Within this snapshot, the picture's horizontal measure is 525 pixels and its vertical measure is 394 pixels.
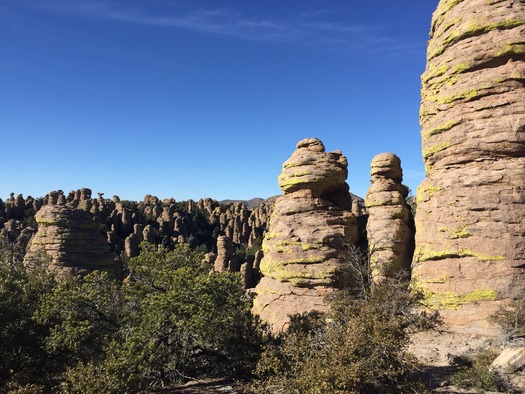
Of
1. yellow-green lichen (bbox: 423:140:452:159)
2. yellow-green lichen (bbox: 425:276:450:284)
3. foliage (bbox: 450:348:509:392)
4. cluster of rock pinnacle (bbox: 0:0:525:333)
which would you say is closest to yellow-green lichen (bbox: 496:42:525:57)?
cluster of rock pinnacle (bbox: 0:0:525:333)

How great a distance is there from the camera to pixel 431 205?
2050cm

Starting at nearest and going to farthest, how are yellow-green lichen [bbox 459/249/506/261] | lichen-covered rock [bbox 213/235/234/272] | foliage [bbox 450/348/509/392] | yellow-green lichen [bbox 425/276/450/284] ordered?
1. foliage [bbox 450/348/509/392]
2. yellow-green lichen [bbox 459/249/506/261]
3. yellow-green lichen [bbox 425/276/450/284]
4. lichen-covered rock [bbox 213/235/234/272]

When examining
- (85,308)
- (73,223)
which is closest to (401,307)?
(85,308)

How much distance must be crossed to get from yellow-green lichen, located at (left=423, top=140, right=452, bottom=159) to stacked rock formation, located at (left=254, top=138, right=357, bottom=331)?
5.07m

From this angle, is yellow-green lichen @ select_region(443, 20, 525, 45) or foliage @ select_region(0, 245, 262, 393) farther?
yellow-green lichen @ select_region(443, 20, 525, 45)

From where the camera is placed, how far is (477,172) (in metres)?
18.8

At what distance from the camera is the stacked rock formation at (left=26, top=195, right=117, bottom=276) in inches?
1366

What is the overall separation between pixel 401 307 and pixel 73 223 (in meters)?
31.2

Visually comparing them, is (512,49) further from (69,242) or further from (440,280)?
(69,242)

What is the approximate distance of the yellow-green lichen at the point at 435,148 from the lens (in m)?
20.1

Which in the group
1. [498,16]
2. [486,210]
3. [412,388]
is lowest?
[412,388]

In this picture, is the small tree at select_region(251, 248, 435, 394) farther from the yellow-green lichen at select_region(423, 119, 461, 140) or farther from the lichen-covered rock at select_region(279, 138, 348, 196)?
the yellow-green lichen at select_region(423, 119, 461, 140)

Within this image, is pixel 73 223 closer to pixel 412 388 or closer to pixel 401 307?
pixel 401 307

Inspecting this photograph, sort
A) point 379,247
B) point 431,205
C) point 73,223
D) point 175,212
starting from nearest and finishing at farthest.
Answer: point 431,205 → point 379,247 → point 73,223 → point 175,212
